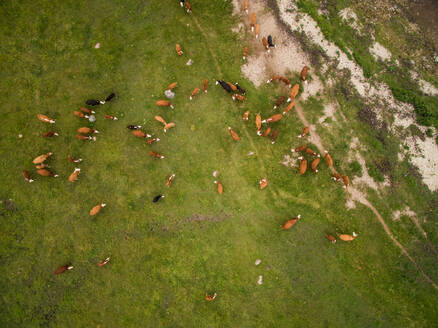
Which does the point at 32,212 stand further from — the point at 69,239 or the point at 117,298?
the point at 117,298

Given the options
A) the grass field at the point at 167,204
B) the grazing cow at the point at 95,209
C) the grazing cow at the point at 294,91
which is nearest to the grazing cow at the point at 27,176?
the grass field at the point at 167,204

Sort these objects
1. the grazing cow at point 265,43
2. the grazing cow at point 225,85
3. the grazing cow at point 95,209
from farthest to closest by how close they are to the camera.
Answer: the grazing cow at point 265,43, the grazing cow at point 225,85, the grazing cow at point 95,209

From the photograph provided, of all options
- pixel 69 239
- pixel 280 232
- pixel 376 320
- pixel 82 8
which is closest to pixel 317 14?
pixel 280 232

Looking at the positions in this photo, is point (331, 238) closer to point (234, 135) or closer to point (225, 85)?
point (234, 135)

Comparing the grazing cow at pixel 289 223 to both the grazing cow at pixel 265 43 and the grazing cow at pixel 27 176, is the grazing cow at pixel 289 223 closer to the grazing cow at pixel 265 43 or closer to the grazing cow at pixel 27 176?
the grazing cow at pixel 265 43

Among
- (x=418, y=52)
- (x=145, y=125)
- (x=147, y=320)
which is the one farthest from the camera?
(x=418, y=52)

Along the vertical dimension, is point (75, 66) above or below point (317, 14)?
below

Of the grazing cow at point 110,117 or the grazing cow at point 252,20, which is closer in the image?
the grazing cow at point 110,117

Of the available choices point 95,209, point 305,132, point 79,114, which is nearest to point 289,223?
point 305,132
